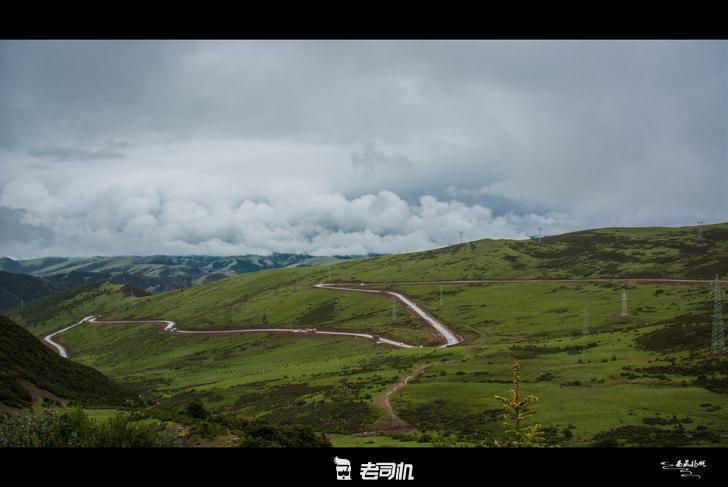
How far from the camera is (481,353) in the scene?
2470 inches

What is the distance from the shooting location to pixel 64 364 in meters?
44.8

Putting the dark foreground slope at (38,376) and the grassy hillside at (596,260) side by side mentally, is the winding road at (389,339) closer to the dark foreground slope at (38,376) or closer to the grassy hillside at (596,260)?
the grassy hillside at (596,260)

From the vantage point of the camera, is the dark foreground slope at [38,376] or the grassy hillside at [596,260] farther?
the grassy hillside at [596,260]

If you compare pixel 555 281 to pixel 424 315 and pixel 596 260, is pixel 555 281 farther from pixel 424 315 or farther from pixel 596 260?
pixel 424 315

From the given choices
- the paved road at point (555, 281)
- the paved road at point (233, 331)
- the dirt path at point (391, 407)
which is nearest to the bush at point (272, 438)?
the dirt path at point (391, 407)

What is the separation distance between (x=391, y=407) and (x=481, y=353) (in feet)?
94.3

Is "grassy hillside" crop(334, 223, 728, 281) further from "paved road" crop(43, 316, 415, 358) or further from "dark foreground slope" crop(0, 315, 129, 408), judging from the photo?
"dark foreground slope" crop(0, 315, 129, 408)

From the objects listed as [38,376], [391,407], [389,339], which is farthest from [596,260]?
[38,376]

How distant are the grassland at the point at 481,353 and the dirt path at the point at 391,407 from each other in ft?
2.38
